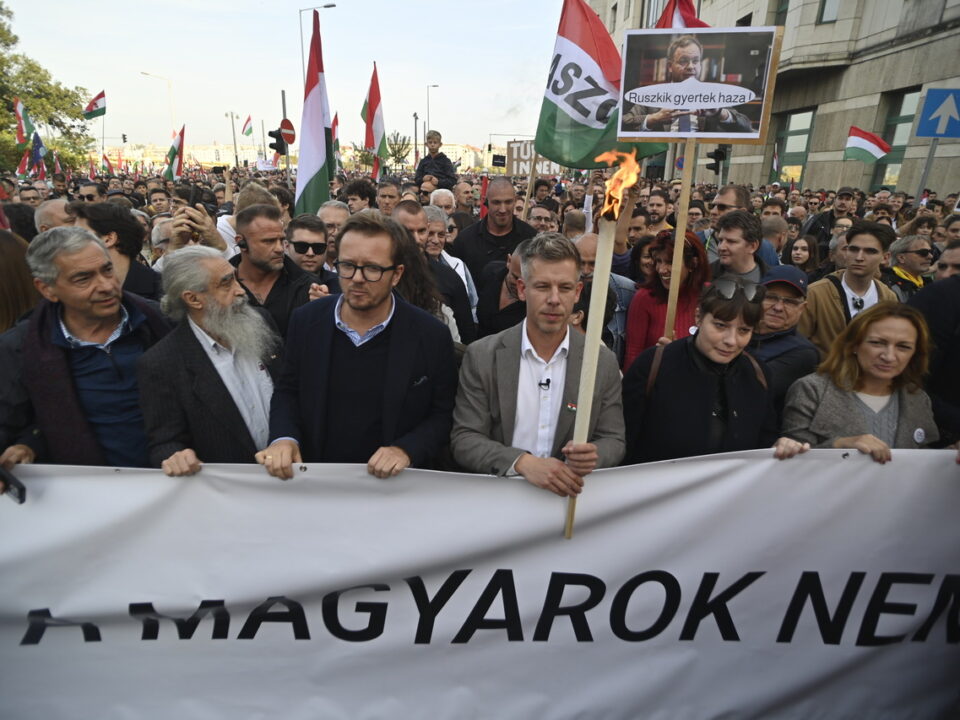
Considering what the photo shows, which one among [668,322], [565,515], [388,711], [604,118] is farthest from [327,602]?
[604,118]

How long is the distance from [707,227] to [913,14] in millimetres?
15858

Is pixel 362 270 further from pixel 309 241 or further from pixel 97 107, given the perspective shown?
pixel 97 107

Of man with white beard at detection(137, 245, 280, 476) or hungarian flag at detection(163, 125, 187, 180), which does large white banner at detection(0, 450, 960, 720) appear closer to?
man with white beard at detection(137, 245, 280, 476)

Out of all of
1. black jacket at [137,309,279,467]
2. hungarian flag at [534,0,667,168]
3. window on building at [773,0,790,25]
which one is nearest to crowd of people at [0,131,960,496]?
black jacket at [137,309,279,467]

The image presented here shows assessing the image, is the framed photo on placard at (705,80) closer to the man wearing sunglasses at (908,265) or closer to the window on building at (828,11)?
the man wearing sunglasses at (908,265)

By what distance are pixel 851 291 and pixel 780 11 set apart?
25442 mm

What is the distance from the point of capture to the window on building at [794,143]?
22.7 metres

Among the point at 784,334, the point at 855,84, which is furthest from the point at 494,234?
the point at 855,84

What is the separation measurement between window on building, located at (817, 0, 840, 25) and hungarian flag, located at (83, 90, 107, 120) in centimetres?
2310

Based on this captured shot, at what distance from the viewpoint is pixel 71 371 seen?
7.43ft

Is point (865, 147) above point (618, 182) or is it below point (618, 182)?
above

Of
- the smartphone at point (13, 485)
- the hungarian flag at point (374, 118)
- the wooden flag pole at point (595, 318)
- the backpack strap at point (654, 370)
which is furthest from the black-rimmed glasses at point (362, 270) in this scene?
the hungarian flag at point (374, 118)

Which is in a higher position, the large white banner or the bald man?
the bald man

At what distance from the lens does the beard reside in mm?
2404
